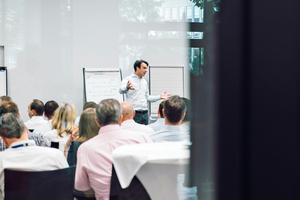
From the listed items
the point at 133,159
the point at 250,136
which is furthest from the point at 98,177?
the point at 250,136

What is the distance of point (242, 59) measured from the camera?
0.47 m

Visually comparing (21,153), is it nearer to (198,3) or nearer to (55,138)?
(55,138)

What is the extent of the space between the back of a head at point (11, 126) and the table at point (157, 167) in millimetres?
852

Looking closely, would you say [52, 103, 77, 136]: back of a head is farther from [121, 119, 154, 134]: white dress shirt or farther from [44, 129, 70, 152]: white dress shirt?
[121, 119, 154, 134]: white dress shirt

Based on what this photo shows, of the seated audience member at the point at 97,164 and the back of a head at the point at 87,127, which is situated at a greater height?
the back of a head at the point at 87,127

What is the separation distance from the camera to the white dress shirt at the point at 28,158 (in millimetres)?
1388

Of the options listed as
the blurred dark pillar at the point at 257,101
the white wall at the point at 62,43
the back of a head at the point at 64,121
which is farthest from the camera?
the white wall at the point at 62,43

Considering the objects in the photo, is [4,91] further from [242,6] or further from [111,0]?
[242,6]

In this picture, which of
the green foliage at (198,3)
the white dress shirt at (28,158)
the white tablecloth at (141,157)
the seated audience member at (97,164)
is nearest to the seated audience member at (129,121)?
the seated audience member at (97,164)

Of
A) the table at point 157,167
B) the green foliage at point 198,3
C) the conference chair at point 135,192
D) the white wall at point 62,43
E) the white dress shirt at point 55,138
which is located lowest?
the white dress shirt at point 55,138

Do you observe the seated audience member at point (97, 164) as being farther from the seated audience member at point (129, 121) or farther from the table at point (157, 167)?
the seated audience member at point (129, 121)

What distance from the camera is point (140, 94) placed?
15.3ft

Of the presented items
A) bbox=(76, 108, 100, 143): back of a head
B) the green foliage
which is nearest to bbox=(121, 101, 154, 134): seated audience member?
bbox=(76, 108, 100, 143): back of a head

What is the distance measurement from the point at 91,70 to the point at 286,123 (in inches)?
191
